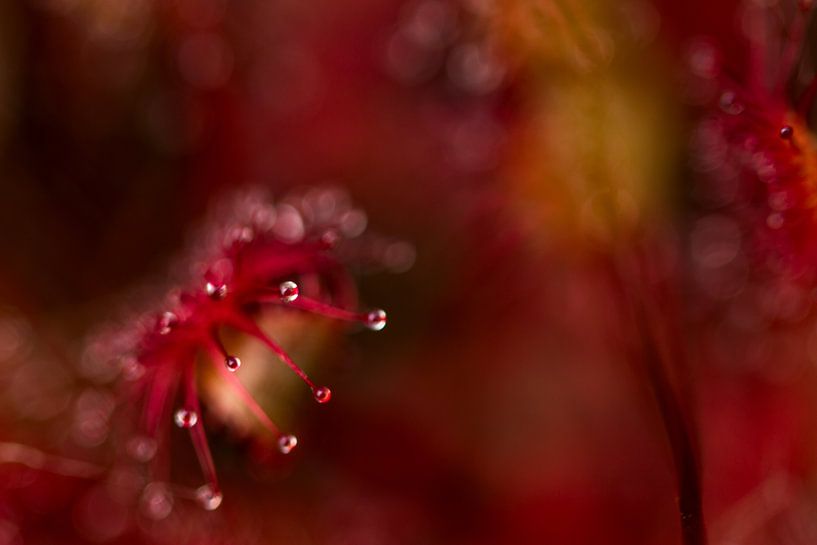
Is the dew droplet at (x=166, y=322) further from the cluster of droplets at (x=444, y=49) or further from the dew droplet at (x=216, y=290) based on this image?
the cluster of droplets at (x=444, y=49)

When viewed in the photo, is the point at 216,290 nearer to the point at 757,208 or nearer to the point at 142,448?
the point at 142,448

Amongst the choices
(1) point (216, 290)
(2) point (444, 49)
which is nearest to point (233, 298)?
(1) point (216, 290)

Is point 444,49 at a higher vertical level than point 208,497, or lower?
higher

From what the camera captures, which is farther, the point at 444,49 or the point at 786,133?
the point at 444,49

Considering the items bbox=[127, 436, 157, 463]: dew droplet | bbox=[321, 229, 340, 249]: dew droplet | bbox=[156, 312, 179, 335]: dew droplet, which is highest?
bbox=[321, 229, 340, 249]: dew droplet

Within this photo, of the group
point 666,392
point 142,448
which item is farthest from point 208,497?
point 666,392

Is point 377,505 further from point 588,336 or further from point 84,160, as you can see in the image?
point 84,160

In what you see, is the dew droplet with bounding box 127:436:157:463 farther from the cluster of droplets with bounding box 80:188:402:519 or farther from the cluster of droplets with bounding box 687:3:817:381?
the cluster of droplets with bounding box 687:3:817:381

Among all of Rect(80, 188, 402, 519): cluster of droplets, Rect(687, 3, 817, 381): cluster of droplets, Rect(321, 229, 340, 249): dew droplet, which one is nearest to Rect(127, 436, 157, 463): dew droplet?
Rect(80, 188, 402, 519): cluster of droplets
